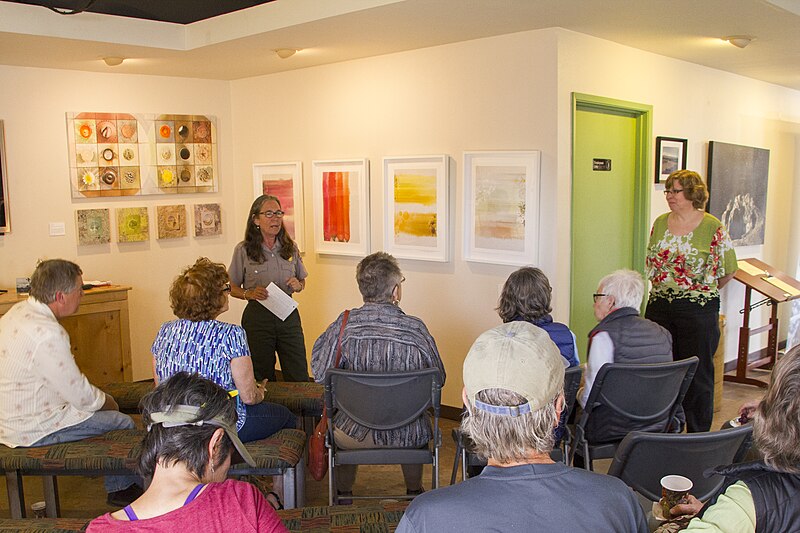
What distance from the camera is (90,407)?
3.37 m

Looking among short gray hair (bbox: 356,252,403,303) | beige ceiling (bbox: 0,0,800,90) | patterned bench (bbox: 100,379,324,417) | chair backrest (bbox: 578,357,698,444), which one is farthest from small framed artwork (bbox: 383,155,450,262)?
chair backrest (bbox: 578,357,698,444)

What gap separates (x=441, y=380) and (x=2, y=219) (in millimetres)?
3768

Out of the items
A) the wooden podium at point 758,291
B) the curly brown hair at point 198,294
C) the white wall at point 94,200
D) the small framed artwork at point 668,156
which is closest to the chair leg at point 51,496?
the curly brown hair at point 198,294

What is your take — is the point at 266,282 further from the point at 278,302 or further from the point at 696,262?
the point at 696,262

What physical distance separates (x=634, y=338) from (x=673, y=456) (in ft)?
2.56

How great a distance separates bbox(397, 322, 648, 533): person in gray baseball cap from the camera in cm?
142

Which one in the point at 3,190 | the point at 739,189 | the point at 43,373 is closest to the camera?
the point at 43,373

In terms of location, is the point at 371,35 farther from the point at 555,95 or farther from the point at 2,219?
the point at 2,219

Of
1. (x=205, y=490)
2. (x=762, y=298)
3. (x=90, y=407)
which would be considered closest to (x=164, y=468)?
(x=205, y=490)

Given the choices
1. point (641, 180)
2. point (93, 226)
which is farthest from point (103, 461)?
point (641, 180)

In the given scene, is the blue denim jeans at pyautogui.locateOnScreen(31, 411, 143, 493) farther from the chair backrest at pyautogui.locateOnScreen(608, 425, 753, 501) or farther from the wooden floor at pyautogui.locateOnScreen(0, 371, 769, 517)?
the chair backrest at pyautogui.locateOnScreen(608, 425, 753, 501)

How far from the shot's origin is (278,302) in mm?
4703

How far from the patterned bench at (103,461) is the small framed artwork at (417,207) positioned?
214 centimetres

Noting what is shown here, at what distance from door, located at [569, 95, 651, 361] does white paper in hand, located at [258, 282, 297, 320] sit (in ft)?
5.92
